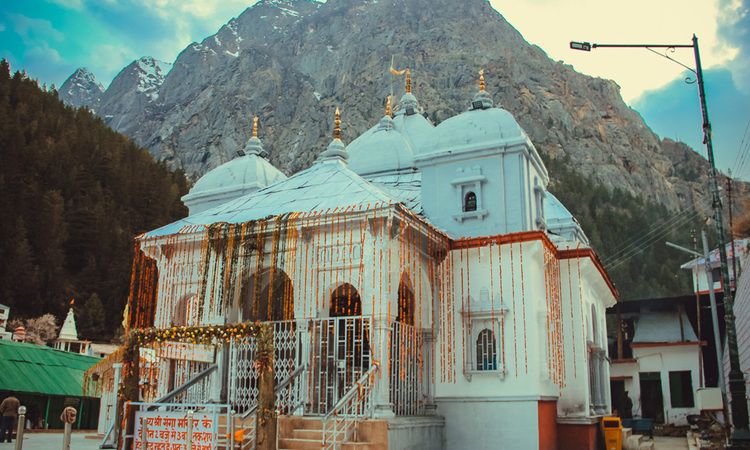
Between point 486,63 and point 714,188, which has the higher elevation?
point 486,63

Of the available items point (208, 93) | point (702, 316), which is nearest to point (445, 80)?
point (208, 93)

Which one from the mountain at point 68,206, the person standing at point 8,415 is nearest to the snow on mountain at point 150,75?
the mountain at point 68,206

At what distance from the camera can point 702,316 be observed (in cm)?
3344

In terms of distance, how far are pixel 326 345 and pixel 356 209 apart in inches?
123

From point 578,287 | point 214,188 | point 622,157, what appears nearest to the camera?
point 578,287

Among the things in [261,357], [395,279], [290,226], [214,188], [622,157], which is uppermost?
[622,157]

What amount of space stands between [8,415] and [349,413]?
11.1 meters

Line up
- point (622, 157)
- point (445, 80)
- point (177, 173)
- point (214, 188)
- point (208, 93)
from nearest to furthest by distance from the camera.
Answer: point (214, 188), point (177, 173), point (622, 157), point (445, 80), point (208, 93)

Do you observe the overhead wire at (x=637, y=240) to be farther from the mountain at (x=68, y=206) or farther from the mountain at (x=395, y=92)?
the mountain at (x=68, y=206)

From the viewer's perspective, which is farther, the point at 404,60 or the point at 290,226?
the point at 404,60

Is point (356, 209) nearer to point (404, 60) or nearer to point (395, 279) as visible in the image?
point (395, 279)

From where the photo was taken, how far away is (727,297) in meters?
13.8

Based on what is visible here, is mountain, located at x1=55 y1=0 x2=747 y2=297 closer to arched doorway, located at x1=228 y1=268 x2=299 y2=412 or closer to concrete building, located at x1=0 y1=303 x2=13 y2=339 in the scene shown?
concrete building, located at x1=0 y1=303 x2=13 y2=339

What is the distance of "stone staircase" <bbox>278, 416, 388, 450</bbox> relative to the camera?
12625 millimetres
